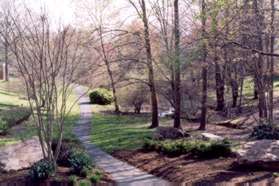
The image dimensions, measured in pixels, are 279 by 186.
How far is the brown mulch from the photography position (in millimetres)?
8266

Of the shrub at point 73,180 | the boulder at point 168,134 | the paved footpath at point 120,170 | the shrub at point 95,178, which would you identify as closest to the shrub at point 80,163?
the shrub at point 95,178

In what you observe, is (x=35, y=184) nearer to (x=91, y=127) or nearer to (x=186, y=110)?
(x=91, y=127)

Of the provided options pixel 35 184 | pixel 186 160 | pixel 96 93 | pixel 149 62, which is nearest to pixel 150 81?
pixel 149 62

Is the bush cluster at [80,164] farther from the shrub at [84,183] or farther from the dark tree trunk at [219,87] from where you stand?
the dark tree trunk at [219,87]

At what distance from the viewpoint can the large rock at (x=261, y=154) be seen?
28.7 ft

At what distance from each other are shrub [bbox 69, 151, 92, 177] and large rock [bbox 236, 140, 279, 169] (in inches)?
134

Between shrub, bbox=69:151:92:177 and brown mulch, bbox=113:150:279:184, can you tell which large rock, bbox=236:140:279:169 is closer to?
brown mulch, bbox=113:150:279:184

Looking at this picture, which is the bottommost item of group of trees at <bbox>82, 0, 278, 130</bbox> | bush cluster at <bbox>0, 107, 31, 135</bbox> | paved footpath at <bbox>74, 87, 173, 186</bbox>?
paved footpath at <bbox>74, 87, 173, 186</bbox>

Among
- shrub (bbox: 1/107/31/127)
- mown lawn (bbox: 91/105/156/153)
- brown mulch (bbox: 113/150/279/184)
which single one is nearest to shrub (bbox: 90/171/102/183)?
brown mulch (bbox: 113/150/279/184)

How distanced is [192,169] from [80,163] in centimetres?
254

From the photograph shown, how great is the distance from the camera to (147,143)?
40.1ft

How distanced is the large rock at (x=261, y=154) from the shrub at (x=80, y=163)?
134 inches

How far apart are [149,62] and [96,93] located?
1590 cm

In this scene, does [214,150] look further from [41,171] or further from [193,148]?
[41,171]
